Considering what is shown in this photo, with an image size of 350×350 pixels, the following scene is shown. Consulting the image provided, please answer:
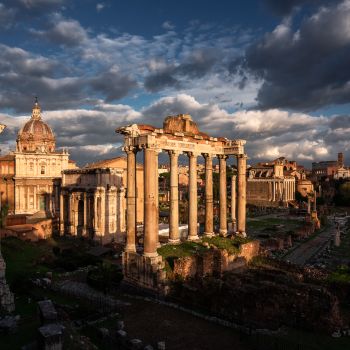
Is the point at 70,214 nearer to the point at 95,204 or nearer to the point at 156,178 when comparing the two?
the point at 95,204

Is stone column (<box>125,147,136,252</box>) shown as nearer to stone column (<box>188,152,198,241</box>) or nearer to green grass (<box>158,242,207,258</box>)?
green grass (<box>158,242,207,258</box>)

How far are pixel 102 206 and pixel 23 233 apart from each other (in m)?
9.14

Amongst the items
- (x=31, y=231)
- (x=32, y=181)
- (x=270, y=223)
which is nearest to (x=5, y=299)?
(x=31, y=231)

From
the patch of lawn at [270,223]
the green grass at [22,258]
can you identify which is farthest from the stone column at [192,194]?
the patch of lawn at [270,223]

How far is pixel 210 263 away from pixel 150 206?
5.20m

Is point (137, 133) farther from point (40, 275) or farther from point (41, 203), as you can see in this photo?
point (41, 203)

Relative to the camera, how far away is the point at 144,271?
1992cm

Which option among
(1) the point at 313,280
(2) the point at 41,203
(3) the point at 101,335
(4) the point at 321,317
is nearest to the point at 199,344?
(3) the point at 101,335

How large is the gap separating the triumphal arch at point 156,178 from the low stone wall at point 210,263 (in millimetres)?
1446

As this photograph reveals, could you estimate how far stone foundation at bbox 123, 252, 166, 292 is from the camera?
757 inches

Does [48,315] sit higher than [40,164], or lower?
lower

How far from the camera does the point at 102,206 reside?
140 feet

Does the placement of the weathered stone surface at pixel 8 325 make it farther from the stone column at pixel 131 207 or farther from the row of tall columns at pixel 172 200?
the stone column at pixel 131 207

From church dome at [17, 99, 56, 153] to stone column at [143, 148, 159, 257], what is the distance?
162 feet
